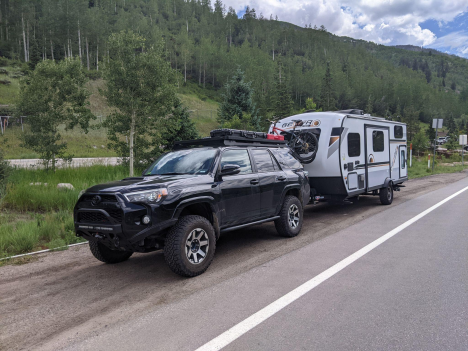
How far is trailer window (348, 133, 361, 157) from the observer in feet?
31.3

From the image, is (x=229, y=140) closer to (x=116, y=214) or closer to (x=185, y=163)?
(x=185, y=163)

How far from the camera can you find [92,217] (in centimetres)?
488

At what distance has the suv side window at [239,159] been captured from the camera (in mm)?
6074

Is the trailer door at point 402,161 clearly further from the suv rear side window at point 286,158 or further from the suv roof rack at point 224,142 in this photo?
the suv roof rack at point 224,142

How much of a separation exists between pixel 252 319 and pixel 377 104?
116m

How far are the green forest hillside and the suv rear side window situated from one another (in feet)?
32.9

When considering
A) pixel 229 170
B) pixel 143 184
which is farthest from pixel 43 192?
pixel 229 170

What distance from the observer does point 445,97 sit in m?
137

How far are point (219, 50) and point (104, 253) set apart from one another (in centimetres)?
10305

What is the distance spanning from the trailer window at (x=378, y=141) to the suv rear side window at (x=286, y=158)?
13.3 ft

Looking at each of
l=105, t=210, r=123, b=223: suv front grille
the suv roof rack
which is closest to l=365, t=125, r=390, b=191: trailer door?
the suv roof rack

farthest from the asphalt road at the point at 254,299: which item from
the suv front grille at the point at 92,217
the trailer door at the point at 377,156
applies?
the trailer door at the point at 377,156

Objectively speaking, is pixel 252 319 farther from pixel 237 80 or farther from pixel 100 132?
pixel 100 132

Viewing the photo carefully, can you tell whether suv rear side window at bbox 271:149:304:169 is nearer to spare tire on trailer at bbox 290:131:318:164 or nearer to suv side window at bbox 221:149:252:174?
suv side window at bbox 221:149:252:174
